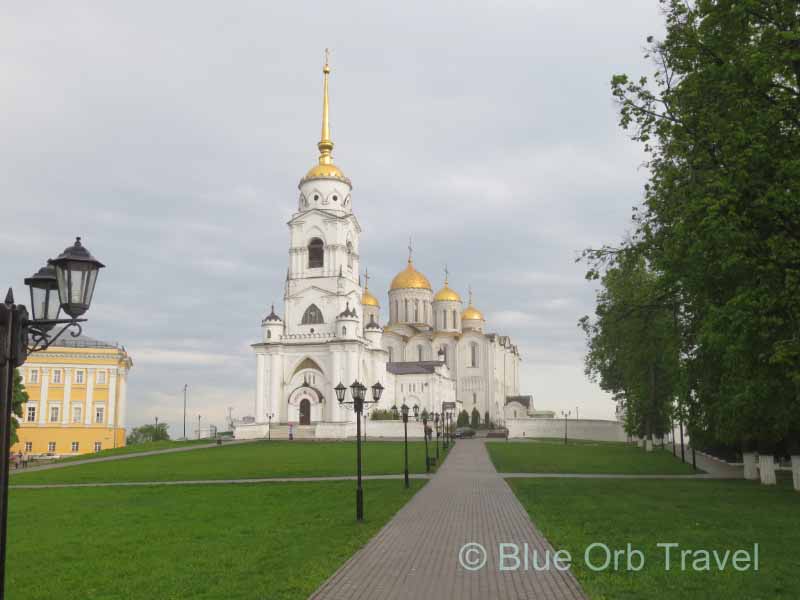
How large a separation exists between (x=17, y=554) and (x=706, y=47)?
62.3 ft

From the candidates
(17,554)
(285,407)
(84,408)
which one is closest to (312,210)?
(285,407)

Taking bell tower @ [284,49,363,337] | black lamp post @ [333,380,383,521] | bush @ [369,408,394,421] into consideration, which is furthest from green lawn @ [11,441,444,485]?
bell tower @ [284,49,363,337]

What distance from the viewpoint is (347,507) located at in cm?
1992

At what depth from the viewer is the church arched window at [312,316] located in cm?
7394

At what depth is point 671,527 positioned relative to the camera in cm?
1606

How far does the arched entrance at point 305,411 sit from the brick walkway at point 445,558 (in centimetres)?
4930

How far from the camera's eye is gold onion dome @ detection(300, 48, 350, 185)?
75312mm

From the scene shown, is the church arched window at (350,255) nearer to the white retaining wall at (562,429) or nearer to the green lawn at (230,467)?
the white retaining wall at (562,429)

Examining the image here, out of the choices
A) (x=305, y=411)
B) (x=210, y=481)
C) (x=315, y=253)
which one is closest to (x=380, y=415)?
(x=305, y=411)

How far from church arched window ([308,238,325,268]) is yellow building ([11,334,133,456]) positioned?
19.9m

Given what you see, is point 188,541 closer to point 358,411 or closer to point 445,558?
point 445,558

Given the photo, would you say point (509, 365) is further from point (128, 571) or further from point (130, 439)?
point (128, 571)

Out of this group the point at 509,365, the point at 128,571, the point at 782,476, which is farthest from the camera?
the point at 509,365

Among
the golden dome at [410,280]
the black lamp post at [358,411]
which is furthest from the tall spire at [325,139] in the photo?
the black lamp post at [358,411]
